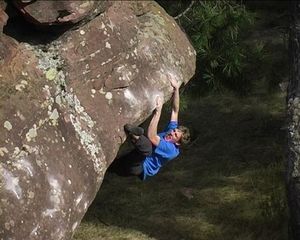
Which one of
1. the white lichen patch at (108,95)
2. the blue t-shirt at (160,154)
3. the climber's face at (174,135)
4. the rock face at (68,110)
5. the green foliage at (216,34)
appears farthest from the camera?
the green foliage at (216,34)

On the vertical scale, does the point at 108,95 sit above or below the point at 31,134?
below

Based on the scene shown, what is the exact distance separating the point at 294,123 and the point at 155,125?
1.58 meters

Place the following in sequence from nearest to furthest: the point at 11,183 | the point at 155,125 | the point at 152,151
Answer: the point at 11,183
the point at 155,125
the point at 152,151

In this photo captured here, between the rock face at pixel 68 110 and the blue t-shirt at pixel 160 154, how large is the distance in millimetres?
697

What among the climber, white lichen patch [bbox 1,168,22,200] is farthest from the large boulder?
the climber

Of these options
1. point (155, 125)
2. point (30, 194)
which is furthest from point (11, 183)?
point (155, 125)

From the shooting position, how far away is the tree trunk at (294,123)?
6.74 metres

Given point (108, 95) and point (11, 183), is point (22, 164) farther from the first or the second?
point (108, 95)

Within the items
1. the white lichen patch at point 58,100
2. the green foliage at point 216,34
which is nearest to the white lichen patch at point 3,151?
the white lichen patch at point 58,100

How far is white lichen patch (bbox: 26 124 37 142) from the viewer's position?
16.3ft

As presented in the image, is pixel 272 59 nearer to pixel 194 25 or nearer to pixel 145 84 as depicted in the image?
pixel 194 25

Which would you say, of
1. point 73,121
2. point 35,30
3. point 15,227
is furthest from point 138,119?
point 15,227

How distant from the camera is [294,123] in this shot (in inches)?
268

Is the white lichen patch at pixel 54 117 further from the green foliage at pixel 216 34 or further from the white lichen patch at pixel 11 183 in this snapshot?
the green foliage at pixel 216 34
